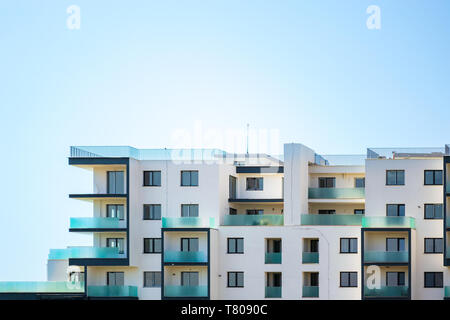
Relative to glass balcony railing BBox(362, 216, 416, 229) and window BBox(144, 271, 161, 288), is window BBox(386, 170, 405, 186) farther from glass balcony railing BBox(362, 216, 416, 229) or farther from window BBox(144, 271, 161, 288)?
window BBox(144, 271, 161, 288)

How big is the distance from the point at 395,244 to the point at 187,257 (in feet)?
44.2

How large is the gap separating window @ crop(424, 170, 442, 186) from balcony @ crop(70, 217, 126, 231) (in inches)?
794

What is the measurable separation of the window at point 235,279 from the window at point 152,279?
474 centimetres

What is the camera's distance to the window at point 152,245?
199 feet

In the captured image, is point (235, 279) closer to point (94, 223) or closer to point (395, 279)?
point (94, 223)

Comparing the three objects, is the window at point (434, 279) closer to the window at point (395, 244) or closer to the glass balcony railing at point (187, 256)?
the window at point (395, 244)

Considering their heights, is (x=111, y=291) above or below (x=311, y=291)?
above

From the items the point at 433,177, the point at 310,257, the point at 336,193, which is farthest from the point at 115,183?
the point at 433,177

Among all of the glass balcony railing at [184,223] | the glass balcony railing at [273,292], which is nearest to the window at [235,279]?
the glass balcony railing at [273,292]

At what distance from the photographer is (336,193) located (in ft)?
202

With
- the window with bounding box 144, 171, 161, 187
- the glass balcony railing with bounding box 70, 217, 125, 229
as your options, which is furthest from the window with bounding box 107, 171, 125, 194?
the glass balcony railing with bounding box 70, 217, 125, 229

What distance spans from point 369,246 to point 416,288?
4025 millimetres

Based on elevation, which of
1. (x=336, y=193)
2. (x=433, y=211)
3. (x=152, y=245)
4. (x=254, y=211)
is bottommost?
(x=152, y=245)

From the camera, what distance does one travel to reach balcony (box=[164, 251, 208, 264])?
2304 inches
